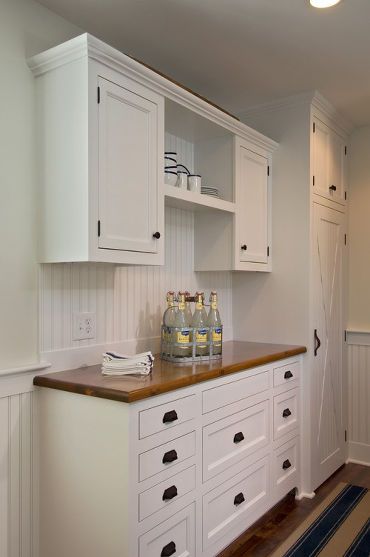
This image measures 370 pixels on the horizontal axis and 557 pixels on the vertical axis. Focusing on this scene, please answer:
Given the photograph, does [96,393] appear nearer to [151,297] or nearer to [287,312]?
[151,297]

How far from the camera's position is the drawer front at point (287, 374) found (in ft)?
8.93

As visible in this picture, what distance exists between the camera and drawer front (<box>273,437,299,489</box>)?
2703 millimetres

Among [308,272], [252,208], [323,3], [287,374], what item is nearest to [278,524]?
[287,374]

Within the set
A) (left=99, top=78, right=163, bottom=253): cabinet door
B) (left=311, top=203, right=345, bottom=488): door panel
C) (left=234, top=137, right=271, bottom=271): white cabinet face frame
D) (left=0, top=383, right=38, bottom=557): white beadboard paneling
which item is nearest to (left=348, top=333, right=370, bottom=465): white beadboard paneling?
(left=311, top=203, right=345, bottom=488): door panel

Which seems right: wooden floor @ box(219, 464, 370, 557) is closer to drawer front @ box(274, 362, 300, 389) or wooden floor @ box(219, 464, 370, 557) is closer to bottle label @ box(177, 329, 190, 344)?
drawer front @ box(274, 362, 300, 389)

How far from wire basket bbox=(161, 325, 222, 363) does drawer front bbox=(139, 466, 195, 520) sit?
54cm

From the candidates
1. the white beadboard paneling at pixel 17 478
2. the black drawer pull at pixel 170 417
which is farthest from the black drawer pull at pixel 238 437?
the white beadboard paneling at pixel 17 478

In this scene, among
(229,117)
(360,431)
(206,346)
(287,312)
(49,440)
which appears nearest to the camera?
(49,440)

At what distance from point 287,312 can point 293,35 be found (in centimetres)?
160

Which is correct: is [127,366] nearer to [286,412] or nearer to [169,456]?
[169,456]

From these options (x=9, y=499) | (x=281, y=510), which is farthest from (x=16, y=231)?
(x=281, y=510)

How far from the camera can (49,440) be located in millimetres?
1970

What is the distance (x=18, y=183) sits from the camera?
6.38 feet

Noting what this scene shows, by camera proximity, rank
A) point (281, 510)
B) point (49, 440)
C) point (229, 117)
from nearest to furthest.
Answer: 1. point (49, 440)
2. point (229, 117)
3. point (281, 510)
